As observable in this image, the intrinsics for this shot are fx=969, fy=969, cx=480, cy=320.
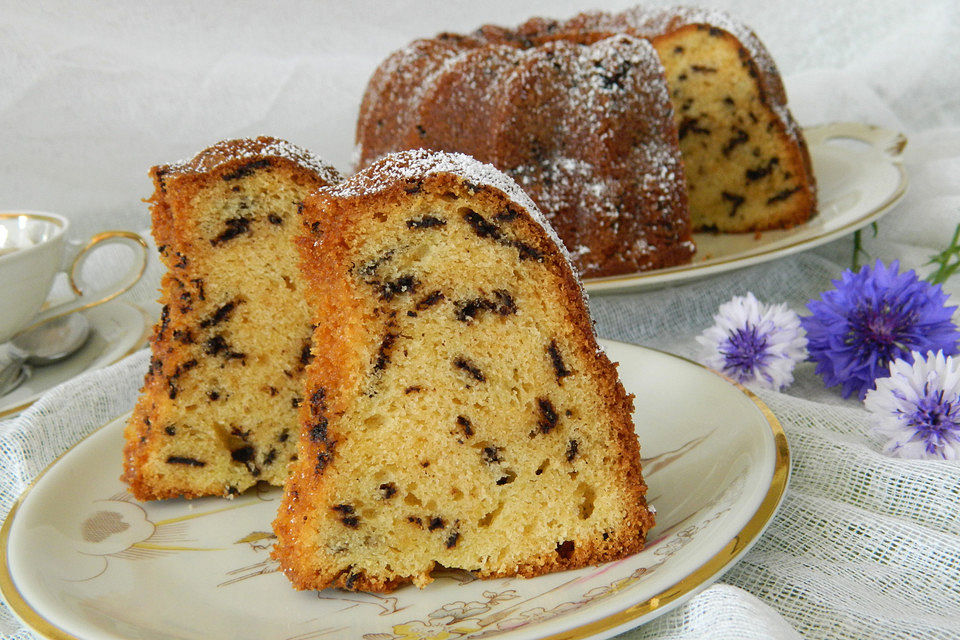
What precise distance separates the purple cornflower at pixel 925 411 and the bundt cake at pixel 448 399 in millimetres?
543

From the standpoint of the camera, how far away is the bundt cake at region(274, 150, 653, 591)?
3.80 ft

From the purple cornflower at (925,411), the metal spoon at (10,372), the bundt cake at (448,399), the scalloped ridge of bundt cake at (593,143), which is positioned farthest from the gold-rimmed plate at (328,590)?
the scalloped ridge of bundt cake at (593,143)

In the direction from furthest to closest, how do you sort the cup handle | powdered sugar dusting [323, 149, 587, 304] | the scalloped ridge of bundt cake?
the scalloped ridge of bundt cake → the cup handle → powdered sugar dusting [323, 149, 587, 304]

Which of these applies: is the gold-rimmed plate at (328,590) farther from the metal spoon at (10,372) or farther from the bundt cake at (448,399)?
the metal spoon at (10,372)

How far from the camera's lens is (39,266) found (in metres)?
2.05

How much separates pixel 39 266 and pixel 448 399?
1.27m

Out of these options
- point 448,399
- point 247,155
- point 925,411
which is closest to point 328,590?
point 448,399

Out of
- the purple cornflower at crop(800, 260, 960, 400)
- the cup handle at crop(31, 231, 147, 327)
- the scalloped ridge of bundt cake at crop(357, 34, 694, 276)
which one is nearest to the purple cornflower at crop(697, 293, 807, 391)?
the purple cornflower at crop(800, 260, 960, 400)

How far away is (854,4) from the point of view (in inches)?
144

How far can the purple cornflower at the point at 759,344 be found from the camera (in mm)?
1769

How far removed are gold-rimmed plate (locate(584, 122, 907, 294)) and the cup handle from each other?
1.03 meters

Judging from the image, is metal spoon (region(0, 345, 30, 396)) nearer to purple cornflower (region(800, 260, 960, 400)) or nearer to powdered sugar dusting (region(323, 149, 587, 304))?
powdered sugar dusting (region(323, 149, 587, 304))

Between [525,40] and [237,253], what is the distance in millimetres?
1462

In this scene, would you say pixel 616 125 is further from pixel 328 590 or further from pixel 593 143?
pixel 328 590
